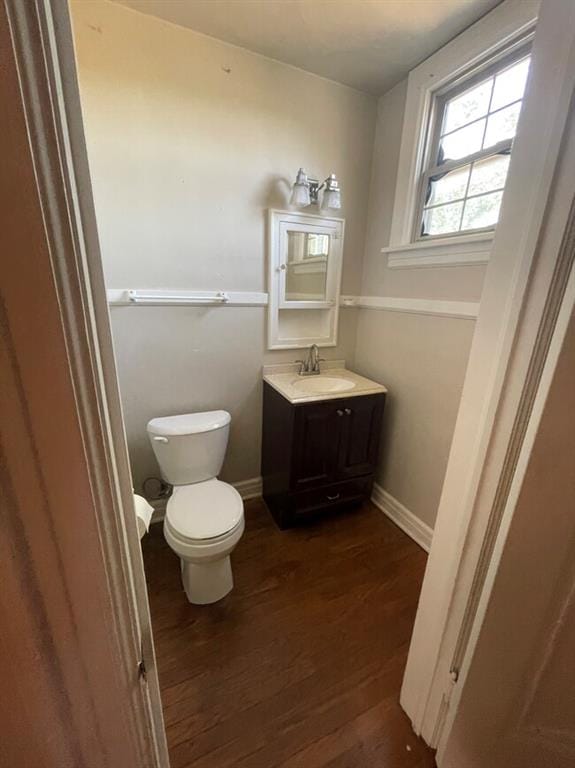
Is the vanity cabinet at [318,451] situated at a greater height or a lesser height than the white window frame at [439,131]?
lesser

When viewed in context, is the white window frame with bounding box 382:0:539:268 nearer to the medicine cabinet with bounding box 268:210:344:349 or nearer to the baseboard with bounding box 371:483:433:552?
the medicine cabinet with bounding box 268:210:344:349

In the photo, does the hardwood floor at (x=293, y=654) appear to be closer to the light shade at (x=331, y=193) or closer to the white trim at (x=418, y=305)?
the white trim at (x=418, y=305)

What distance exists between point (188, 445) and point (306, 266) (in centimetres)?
123

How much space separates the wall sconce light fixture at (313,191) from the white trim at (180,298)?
530mm

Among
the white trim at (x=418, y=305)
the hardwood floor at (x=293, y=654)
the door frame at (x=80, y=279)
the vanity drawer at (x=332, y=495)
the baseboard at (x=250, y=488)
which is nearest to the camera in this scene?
the door frame at (x=80, y=279)

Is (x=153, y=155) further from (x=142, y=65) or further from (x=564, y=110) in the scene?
(x=564, y=110)

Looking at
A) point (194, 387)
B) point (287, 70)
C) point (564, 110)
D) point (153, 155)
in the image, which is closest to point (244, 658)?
point (194, 387)

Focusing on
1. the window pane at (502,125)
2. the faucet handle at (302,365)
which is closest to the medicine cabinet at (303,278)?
the faucet handle at (302,365)

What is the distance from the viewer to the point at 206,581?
140cm

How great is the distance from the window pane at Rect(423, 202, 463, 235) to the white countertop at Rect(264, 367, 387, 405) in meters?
0.89

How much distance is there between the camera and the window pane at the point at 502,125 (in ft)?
4.44

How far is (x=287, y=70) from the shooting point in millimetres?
1606

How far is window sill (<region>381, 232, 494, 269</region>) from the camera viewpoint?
1.36 meters

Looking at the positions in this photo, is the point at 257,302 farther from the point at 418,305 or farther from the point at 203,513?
the point at 203,513
